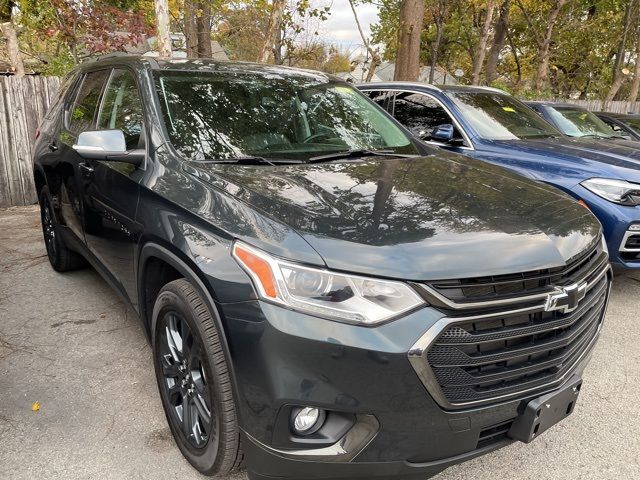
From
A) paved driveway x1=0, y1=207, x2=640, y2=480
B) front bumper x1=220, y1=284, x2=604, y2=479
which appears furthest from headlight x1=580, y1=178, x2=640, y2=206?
front bumper x1=220, y1=284, x2=604, y2=479

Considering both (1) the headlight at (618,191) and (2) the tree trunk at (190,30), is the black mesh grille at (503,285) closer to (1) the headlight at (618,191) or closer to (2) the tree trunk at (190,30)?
(1) the headlight at (618,191)

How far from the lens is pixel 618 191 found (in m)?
4.09

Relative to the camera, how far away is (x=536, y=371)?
6.42ft

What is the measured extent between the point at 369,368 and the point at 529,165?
11.8ft

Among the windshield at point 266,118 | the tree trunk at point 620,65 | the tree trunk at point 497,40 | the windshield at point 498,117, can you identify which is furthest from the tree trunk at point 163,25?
the tree trunk at point 620,65

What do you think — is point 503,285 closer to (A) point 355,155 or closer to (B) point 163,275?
(A) point 355,155

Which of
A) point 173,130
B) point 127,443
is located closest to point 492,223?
point 173,130

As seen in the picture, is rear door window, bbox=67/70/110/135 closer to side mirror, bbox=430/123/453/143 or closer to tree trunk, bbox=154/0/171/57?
side mirror, bbox=430/123/453/143

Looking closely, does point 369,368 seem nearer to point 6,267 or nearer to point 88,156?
point 88,156

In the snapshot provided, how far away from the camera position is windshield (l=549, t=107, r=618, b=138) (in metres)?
7.05

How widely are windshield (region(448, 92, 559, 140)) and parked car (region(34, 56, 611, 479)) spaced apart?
2.60 meters

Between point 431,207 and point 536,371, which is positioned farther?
point 431,207

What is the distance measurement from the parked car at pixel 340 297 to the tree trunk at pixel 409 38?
7.88 meters

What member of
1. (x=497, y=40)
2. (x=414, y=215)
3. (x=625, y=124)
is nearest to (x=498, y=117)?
(x=414, y=215)
